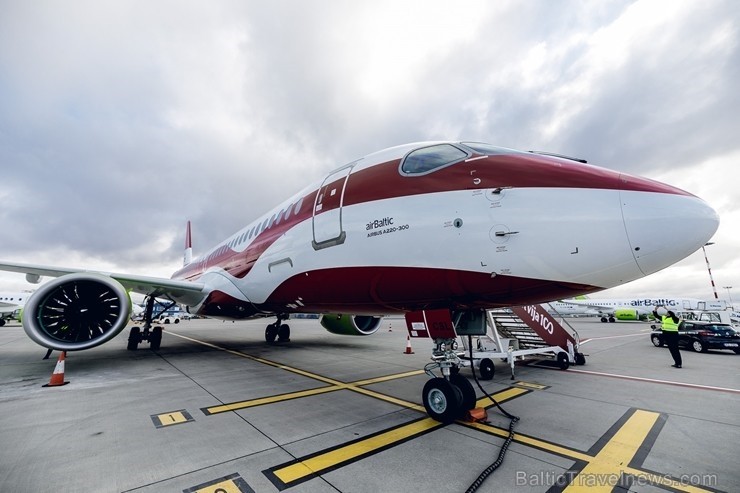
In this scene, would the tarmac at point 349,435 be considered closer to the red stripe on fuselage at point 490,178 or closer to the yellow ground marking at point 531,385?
the yellow ground marking at point 531,385

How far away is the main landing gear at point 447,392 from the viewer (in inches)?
157

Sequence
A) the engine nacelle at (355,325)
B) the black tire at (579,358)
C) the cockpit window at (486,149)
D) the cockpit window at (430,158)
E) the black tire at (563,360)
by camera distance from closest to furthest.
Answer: the cockpit window at (486,149) < the cockpit window at (430,158) < the black tire at (563,360) < the black tire at (579,358) < the engine nacelle at (355,325)

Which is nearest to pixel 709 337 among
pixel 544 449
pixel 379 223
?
pixel 544 449

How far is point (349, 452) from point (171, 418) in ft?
8.30

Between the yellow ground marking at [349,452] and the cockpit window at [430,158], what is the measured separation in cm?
296

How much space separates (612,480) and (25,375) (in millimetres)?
10256

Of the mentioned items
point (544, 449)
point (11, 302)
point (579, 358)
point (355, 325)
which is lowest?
point (544, 449)

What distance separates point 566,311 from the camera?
41.2 metres

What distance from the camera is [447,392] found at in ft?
13.3

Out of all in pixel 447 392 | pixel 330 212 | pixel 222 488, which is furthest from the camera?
pixel 330 212

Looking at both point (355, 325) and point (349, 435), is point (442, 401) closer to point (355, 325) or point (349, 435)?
point (349, 435)

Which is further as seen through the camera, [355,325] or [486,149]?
[355,325]

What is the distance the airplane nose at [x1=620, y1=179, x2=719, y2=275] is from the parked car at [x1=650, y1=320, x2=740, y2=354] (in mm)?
13136

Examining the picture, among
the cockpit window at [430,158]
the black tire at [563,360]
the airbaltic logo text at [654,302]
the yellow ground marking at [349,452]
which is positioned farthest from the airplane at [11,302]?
the airbaltic logo text at [654,302]
